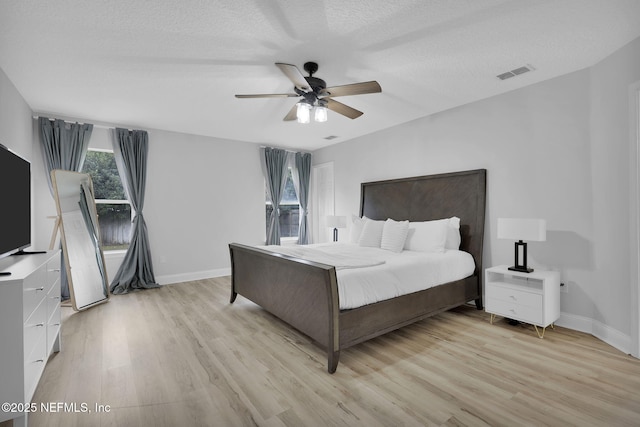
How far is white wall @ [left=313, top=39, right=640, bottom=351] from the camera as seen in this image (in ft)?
8.59

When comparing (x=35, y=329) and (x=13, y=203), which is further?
(x=13, y=203)

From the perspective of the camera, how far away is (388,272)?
2723 millimetres

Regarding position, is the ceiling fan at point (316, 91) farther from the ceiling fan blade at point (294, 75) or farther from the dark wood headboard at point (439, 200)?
the dark wood headboard at point (439, 200)

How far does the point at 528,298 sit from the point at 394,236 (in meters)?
1.54

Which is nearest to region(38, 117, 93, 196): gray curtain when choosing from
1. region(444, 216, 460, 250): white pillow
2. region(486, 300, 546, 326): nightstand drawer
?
region(444, 216, 460, 250): white pillow

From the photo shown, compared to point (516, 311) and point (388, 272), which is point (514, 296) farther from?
point (388, 272)

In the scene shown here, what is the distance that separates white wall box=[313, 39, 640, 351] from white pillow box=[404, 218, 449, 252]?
561mm

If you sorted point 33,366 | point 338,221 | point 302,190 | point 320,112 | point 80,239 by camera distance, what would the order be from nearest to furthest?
point 33,366 → point 320,112 → point 80,239 → point 338,221 → point 302,190

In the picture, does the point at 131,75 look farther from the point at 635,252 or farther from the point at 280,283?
the point at 635,252

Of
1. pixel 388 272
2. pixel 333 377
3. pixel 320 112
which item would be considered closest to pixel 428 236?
pixel 388 272

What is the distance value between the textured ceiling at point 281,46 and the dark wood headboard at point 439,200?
1.06 metres

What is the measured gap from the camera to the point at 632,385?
→ 2.04 metres

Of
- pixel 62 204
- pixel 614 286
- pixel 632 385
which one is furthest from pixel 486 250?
pixel 62 204

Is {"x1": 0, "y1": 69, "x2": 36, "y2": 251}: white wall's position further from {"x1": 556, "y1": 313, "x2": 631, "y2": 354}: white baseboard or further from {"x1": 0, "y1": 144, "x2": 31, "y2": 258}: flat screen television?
{"x1": 556, "y1": 313, "x2": 631, "y2": 354}: white baseboard
